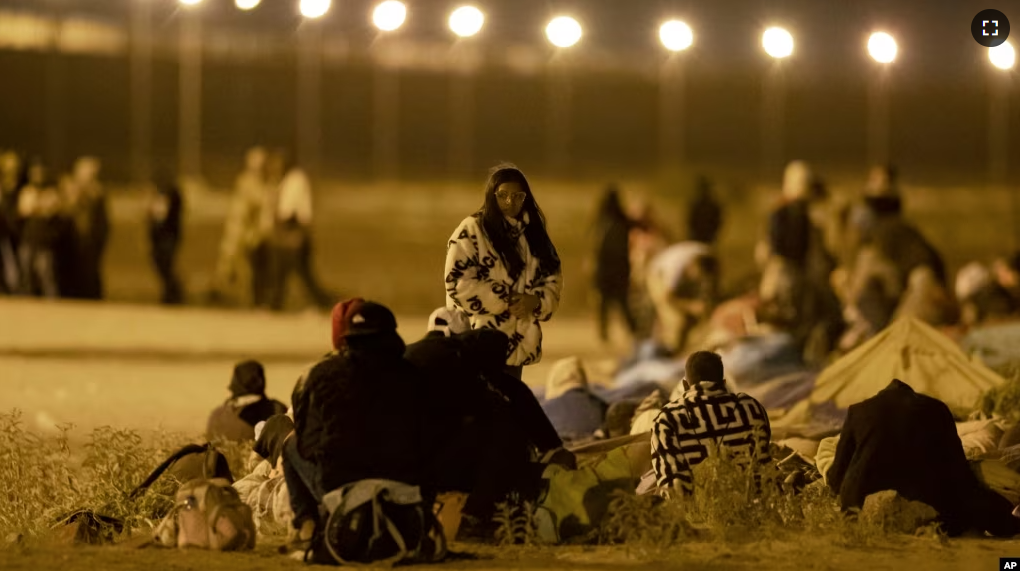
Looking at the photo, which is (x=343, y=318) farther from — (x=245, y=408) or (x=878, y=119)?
(x=878, y=119)

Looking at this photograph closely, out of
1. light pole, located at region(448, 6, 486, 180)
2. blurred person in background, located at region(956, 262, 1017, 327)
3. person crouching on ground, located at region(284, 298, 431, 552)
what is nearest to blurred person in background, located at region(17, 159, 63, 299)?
blurred person in background, located at region(956, 262, 1017, 327)

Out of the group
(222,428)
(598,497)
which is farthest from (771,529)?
(222,428)

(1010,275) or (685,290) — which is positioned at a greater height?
(1010,275)

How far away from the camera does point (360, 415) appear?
8.23m

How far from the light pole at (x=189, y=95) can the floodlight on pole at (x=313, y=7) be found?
15.9 meters

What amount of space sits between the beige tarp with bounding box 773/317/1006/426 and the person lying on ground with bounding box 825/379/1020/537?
2.96 metres

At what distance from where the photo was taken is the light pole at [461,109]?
38125mm

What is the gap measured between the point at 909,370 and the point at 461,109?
28.6 meters

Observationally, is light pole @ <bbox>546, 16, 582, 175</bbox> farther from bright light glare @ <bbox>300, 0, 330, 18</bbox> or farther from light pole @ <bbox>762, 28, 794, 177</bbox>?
bright light glare @ <bbox>300, 0, 330, 18</bbox>

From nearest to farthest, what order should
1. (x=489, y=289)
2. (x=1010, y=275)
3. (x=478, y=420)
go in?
(x=478, y=420) < (x=489, y=289) < (x=1010, y=275)

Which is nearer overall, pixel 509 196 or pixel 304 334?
pixel 509 196

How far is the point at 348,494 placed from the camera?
26.8 feet

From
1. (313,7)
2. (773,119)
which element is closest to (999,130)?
(773,119)

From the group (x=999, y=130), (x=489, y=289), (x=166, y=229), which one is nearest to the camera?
(x=489, y=289)
